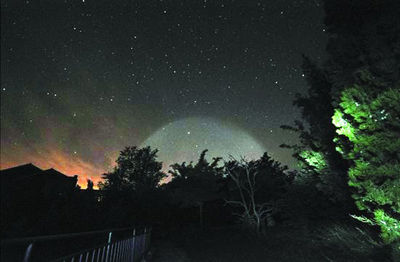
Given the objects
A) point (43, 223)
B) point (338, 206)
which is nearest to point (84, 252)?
point (43, 223)

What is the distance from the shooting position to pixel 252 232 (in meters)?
16.9

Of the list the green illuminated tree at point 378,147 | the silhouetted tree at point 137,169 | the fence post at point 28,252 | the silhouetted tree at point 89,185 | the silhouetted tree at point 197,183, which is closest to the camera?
the fence post at point 28,252

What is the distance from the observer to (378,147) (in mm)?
6328

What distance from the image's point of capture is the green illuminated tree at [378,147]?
6012 millimetres

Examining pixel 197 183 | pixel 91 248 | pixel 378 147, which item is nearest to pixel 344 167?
pixel 378 147

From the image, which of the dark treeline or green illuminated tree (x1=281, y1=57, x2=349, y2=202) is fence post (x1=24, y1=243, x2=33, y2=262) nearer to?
the dark treeline

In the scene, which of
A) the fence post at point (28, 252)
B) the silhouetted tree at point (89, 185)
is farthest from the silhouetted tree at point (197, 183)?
the fence post at point (28, 252)

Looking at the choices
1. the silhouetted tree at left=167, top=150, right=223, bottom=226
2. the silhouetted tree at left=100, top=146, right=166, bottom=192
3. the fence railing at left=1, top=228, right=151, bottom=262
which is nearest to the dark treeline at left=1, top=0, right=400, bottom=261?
the fence railing at left=1, top=228, right=151, bottom=262

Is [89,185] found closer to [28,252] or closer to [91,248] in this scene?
[91,248]

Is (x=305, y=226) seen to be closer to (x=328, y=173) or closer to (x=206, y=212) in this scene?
(x=328, y=173)

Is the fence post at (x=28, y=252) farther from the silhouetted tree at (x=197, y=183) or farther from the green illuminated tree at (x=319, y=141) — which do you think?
the silhouetted tree at (x=197, y=183)

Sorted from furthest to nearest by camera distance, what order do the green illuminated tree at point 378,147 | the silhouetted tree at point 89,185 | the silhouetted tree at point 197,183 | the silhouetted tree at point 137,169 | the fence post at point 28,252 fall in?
the silhouetted tree at point 137,169
the silhouetted tree at point 197,183
the silhouetted tree at point 89,185
the green illuminated tree at point 378,147
the fence post at point 28,252

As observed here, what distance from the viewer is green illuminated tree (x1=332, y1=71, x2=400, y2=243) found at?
6.01 meters

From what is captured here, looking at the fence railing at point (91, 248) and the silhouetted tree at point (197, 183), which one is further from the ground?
the silhouetted tree at point (197, 183)
